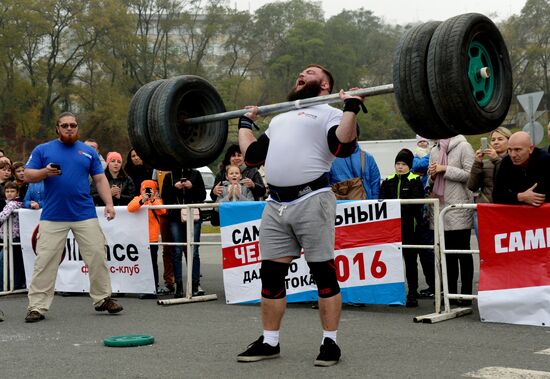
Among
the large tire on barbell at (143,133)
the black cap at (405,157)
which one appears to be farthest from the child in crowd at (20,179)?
the black cap at (405,157)

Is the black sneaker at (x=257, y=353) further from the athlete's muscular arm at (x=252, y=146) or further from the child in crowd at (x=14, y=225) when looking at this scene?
the child in crowd at (x=14, y=225)

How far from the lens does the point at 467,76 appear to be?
615 centimetres

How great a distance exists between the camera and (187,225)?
10.4 meters

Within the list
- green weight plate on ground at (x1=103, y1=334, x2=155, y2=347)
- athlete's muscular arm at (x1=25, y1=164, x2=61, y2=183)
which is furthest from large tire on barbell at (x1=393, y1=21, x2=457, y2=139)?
athlete's muscular arm at (x1=25, y1=164, x2=61, y2=183)

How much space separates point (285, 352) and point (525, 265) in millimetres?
2543

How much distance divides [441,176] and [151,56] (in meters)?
52.1

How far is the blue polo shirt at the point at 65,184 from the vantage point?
9109mm

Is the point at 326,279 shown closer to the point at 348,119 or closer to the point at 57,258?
the point at 348,119

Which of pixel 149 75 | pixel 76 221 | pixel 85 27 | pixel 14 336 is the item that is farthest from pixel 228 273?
pixel 149 75

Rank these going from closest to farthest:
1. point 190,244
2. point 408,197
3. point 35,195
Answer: point 408,197
point 190,244
point 35,195

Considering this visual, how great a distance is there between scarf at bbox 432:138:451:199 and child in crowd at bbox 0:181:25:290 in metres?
5.56

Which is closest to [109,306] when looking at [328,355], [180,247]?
[180,247]

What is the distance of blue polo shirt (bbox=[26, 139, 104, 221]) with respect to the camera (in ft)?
29.9

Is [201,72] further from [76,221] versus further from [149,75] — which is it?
[76,221]
